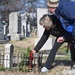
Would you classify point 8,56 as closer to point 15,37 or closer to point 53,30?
point 53,30

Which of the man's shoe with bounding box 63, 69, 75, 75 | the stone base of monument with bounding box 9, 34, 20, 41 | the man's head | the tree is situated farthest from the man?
the tree

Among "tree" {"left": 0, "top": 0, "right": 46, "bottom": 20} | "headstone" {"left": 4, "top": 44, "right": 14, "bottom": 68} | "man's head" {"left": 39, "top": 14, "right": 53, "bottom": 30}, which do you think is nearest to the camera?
"man's head" {"left": 39, "top": 14, "right": 53, "bottom": 30}

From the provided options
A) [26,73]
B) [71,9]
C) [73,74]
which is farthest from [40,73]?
[71,9]

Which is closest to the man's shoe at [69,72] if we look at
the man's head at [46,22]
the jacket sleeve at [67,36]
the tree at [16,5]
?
the jacket sleeve at [67,36]

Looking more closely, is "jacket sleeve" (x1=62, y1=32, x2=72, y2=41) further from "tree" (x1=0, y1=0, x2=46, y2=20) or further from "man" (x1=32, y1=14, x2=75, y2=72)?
"tree" (x1=0, y1=0, x2=46, y2=20)

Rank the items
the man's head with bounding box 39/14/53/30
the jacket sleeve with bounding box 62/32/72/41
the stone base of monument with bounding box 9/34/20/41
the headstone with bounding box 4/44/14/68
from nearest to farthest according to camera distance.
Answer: the man's head with bounding box 39/14/53/30 → the jacket sleeve with bounding box 62/32/72/41 → the headstone with bounding box 4/44/14/68 → the stone base of monument with bounding box 9/34/20/41

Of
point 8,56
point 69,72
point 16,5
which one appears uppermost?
point 8,56

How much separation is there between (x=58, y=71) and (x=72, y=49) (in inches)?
23.0

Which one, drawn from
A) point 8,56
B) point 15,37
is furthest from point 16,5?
point 8,56

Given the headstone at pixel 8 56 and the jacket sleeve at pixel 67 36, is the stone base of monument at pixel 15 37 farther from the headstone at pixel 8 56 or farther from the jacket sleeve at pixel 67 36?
the jacket sleeve at pixel 67 36

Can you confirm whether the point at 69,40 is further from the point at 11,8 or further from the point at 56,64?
the point at 11,8

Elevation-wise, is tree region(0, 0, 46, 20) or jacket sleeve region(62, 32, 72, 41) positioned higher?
jacket sleeve region(62, 32, 72, 41)

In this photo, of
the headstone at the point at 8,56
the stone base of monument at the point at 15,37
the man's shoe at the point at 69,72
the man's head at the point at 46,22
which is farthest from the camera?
the stone base of monument at the point at 15,37

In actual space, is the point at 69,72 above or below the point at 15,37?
above
